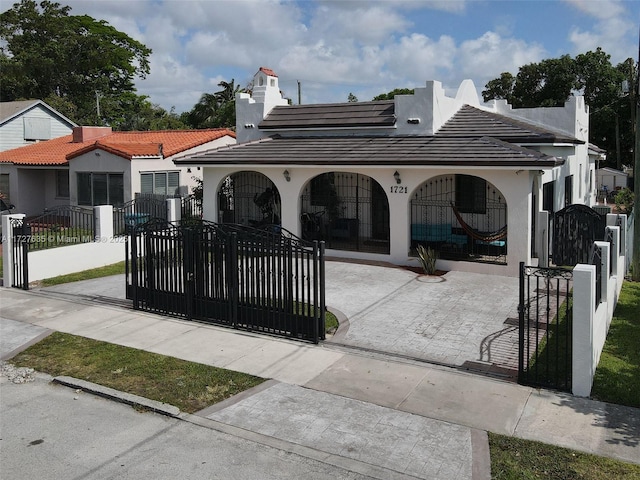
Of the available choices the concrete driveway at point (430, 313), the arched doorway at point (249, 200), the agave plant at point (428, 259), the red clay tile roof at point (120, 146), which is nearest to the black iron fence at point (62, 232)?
the arched doorway at point (249, 200)

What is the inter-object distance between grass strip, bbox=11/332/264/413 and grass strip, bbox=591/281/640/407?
4.40 meters

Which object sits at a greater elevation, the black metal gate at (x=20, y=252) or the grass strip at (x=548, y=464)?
the black metal gate at (x=20, y=252)

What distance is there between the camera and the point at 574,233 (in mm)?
15930

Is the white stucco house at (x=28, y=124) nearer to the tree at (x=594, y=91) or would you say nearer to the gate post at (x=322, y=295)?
the gate post at (x=322, y=295)

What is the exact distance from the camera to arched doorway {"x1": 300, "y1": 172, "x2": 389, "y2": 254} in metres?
19.1

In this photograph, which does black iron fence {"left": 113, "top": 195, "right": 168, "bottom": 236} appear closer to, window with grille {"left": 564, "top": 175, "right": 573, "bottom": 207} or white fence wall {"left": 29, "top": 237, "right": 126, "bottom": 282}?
white fence wall {"left": 29, "top": 237, "right": 126, "bottom": 282}

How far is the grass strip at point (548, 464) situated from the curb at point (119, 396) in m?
3.60

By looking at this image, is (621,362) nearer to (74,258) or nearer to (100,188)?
(74,258)

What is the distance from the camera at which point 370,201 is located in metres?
19.7

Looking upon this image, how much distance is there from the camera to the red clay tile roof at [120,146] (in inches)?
951

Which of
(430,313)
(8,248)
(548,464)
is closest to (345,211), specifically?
(430,313)

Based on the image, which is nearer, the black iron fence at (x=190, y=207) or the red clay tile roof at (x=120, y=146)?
the black iron fence at (x=190, y=207)

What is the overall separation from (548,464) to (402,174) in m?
11.1

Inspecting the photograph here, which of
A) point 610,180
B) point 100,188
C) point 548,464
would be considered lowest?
point 548,464
